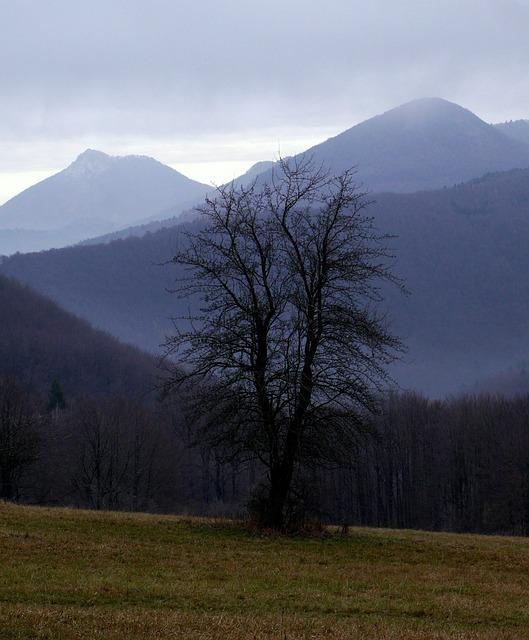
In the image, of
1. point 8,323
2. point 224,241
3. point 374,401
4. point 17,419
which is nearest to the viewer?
point 374,401

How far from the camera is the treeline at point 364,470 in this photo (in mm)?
76062

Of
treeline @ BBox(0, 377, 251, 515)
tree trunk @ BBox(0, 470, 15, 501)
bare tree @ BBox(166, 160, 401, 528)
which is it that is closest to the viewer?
bare tree @ BBox(166, 160, 401, 528)

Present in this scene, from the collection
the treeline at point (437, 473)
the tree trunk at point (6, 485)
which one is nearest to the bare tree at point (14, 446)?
the tree trunk at point (6, 485)

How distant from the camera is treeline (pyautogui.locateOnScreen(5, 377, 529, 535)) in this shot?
76.1 meters

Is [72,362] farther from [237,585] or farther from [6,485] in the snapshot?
[237,585]

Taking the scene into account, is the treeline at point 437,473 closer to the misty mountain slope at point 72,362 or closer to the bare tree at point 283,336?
the bare tree at point 283,336

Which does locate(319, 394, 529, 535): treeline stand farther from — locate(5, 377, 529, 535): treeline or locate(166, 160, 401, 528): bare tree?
locate(166, 160, 401, 528): bare tree

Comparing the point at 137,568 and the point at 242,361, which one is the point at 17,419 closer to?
the point at 242,361

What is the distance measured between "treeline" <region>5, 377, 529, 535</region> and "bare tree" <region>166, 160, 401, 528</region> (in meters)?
45.5

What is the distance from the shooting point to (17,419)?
60.7m

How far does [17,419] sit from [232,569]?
4705 cm

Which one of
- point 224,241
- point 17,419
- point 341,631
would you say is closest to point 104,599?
point 341,631

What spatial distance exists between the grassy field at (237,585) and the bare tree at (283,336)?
2.62 metres

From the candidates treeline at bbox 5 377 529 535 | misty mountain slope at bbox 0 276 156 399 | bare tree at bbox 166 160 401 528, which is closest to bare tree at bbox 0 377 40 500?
treeline at bbox 5 377 529 535
